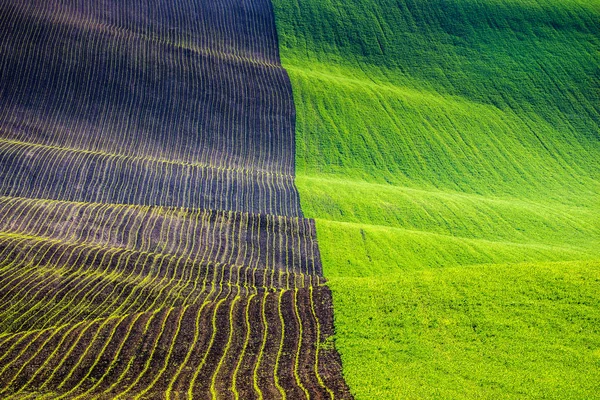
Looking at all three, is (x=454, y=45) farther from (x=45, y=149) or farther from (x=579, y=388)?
(x=579, y=388)

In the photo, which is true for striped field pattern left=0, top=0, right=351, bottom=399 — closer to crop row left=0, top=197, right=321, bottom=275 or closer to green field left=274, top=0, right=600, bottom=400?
crop row left=0, top=197, right=321, bottom=275

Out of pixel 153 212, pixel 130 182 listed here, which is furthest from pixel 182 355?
pixel 130 182

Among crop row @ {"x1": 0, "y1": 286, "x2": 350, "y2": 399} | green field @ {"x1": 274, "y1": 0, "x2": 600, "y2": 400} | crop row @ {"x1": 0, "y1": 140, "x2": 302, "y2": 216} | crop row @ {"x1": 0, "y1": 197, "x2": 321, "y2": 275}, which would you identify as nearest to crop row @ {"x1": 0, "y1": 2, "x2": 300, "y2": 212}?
crop row @ {"x1": 0, "y1": 140, "x2": 302, "y2": 216}

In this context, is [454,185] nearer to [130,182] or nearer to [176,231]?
[176,231]

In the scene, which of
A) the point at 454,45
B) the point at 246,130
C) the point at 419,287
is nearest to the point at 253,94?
the point at 246,130

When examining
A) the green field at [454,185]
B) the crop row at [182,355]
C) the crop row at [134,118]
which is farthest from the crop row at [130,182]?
the crop row at [182,355]
